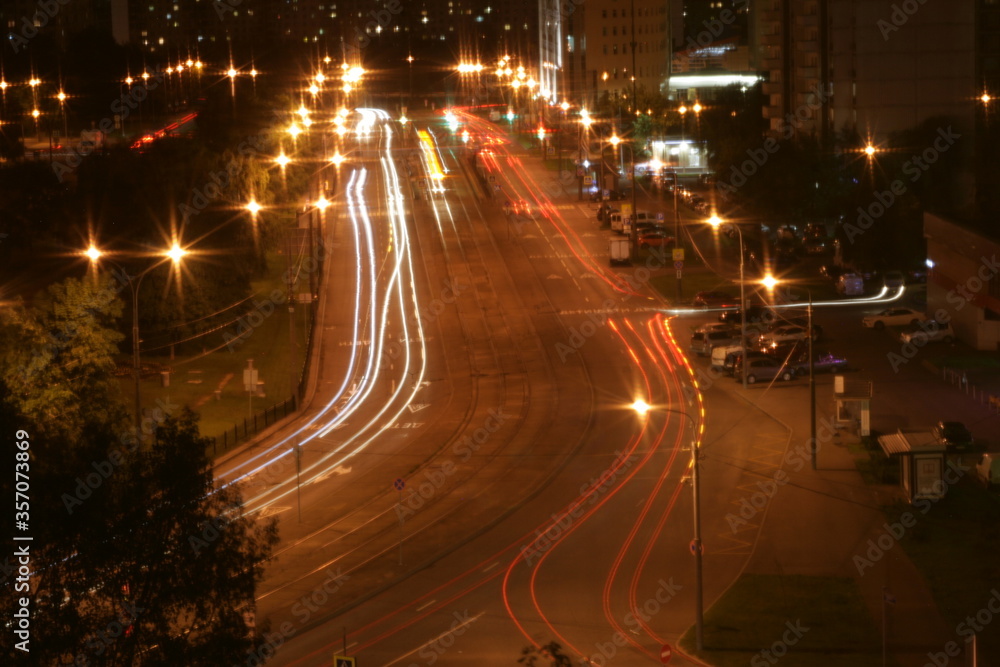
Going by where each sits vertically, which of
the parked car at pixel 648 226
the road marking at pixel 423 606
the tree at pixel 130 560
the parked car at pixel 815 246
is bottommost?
the road marking at pixel 423 606

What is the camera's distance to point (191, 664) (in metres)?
17.0

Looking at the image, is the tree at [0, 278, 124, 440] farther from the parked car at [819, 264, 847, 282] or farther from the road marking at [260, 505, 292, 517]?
the parked car at [819, 264, 847, 282]

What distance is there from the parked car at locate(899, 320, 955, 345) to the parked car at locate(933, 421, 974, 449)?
13790 millimetres

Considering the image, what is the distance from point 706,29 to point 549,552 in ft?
513

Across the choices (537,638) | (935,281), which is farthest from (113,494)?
(935,281)

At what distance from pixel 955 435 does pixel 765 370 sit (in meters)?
10.3

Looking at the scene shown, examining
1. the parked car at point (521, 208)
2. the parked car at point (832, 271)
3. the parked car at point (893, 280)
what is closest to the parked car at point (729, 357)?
the parked car at point (893, 280)

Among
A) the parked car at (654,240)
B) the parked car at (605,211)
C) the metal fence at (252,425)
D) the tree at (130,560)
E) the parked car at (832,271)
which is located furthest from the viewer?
the parked car at (605,211)

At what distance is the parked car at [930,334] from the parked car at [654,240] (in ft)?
73.4

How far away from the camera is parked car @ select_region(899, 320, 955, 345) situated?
53438 millimetres

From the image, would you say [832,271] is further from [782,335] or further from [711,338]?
[711,338]

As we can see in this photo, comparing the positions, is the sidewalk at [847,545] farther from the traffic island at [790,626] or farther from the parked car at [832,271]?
the parked car at [832,271]

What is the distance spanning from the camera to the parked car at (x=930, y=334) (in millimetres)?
53438

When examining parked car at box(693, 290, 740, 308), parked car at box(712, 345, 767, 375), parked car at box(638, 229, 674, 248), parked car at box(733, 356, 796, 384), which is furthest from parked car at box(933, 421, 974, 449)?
parked car at box(638, 229, 674, 248)
